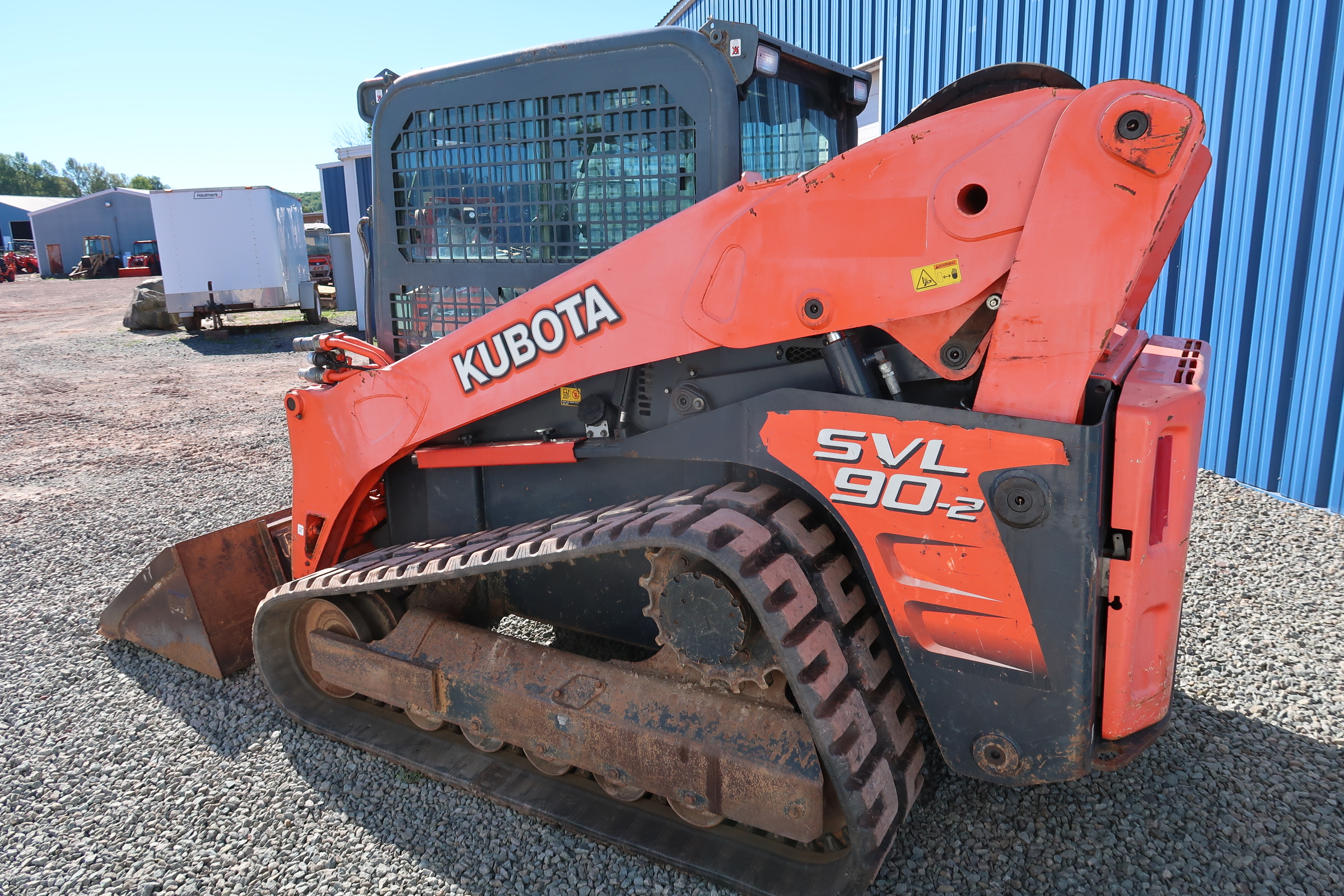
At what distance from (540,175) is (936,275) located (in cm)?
172

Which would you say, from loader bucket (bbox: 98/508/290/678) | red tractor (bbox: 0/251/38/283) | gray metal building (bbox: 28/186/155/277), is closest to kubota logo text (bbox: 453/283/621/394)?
loader bucket (bbox: 98/508/290/678)

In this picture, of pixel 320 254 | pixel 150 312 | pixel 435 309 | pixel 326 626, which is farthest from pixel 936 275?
pixel 320 254

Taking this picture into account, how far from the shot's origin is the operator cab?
9.84 feet

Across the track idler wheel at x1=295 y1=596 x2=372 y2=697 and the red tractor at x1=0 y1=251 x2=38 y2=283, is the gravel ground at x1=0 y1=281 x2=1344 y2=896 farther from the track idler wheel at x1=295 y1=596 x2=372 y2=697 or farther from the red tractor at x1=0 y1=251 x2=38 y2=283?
the red tractor at x1=0 y1=251 x2=38 y2=283

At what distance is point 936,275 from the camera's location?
89.6 inches

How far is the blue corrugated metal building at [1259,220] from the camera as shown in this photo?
5.39m

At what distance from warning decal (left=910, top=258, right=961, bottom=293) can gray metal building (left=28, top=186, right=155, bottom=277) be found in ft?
158

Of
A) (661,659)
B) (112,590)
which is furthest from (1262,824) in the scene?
(112,590)

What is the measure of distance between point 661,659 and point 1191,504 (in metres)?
1.66

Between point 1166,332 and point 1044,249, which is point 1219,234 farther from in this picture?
point 1044,249

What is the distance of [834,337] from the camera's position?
8.13ft

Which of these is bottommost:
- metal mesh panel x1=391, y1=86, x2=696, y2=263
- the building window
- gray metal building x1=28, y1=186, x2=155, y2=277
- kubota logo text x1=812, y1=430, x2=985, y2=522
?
kubota logo text x1=812, y1=430, x2=985, y2=522

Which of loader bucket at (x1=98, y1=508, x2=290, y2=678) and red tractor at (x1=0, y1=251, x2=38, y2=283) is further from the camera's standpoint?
red tractor at (x1=0, y1=251, x2=38, y2=283)

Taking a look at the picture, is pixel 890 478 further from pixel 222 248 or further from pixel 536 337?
pixel 222 248
